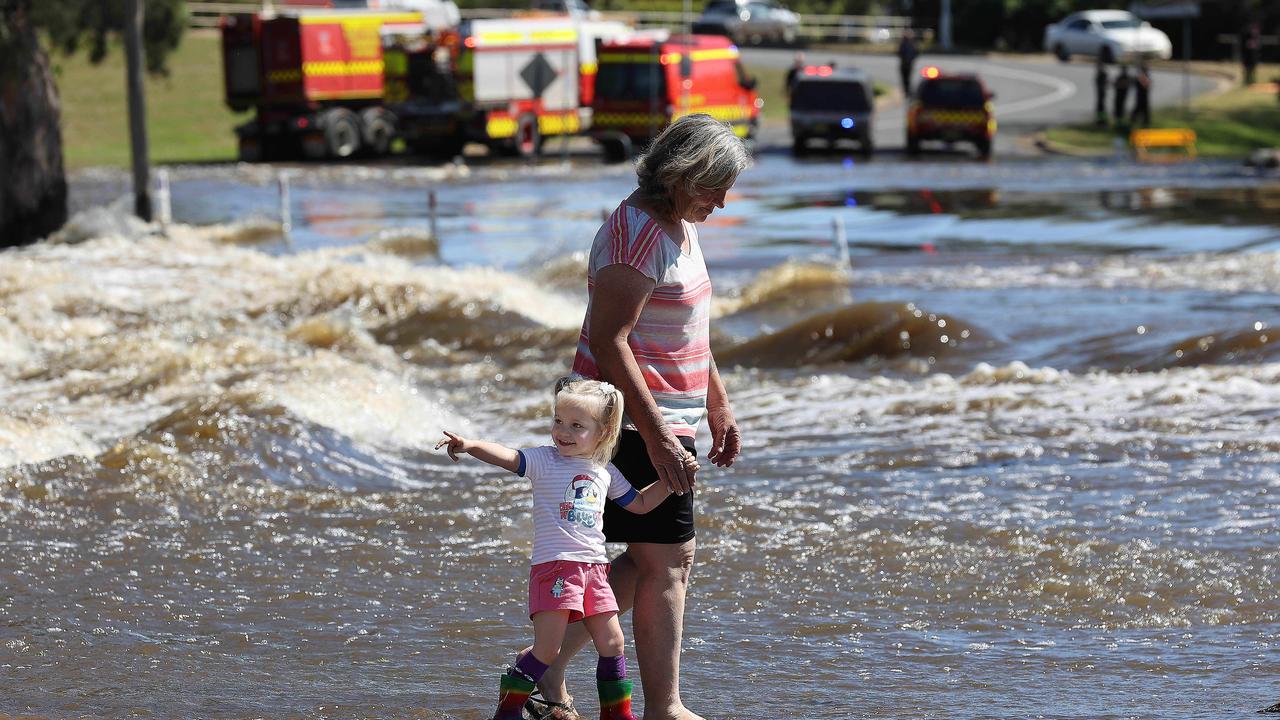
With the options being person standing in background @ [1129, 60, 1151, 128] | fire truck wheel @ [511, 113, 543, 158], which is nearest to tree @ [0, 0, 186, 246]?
fire truck wheel @ [511, 113, 543, 158]

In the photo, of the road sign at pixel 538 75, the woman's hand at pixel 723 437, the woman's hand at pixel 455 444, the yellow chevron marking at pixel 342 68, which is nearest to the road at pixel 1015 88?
the road sign at pixel 538 75

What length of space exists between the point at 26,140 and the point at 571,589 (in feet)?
68.8

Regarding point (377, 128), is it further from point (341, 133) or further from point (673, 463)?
point (673, 463)

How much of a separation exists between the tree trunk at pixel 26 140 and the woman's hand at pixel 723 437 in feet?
66.7

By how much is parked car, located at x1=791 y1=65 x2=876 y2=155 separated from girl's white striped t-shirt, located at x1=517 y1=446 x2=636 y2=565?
33640mm

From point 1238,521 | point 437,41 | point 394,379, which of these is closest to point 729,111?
point 437,41

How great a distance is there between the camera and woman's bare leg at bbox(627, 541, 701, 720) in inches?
198

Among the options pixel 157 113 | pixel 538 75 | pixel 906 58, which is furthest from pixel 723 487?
pixel 157 113

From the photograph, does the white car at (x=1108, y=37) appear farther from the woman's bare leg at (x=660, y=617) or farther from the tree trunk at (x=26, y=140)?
the woman's bare leg at (x=660, y=617)

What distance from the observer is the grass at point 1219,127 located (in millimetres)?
39938

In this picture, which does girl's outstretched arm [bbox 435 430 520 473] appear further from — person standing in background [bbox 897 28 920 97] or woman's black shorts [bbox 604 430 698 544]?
person standing in background [bbox 897 28 920 97]

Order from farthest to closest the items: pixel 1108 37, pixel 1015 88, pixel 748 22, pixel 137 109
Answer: pixel 748 22 → pixel 1108 37 → pixel 1015 88 → pixel 137 109

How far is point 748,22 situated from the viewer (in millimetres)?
63875

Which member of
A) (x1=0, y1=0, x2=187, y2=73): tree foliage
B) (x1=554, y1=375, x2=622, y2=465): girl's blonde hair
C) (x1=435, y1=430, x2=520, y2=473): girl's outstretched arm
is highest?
(x1=0, y1=0, x2=187, y2=73): tree foliage
